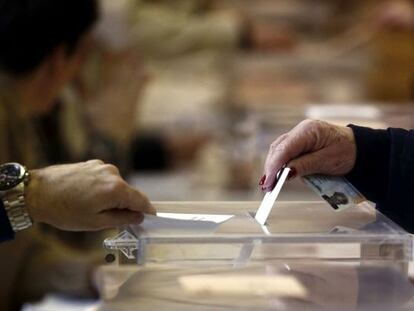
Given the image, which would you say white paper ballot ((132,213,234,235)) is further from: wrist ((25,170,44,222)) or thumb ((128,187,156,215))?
wrist ((25,170,44,222))

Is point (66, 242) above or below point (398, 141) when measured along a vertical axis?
below

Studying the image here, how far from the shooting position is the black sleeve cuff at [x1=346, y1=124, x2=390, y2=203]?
49.4 inches

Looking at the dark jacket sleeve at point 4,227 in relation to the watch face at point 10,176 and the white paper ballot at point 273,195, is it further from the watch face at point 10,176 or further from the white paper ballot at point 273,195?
the white paper ballot at point 273,195

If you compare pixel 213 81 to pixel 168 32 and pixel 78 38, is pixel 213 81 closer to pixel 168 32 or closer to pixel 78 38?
pixel 168 32

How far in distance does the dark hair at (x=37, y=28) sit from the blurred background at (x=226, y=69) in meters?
0.61

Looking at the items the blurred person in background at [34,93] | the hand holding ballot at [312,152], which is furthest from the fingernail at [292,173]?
the blurred person in background at [34,93]

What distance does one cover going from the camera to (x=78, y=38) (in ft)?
6.50

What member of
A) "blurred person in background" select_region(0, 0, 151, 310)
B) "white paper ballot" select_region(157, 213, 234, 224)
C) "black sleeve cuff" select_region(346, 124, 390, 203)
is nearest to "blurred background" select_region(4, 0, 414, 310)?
"blurred person in background" select_region(0, 0, 151, 310)

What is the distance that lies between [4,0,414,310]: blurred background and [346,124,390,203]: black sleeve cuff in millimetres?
1303

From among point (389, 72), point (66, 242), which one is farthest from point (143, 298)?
point (389, 72)

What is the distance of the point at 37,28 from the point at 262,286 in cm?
93

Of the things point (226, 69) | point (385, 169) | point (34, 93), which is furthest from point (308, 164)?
point (226, 69)

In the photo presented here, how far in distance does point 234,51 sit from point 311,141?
2335mm

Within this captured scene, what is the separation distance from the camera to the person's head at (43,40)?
1.84 metres
